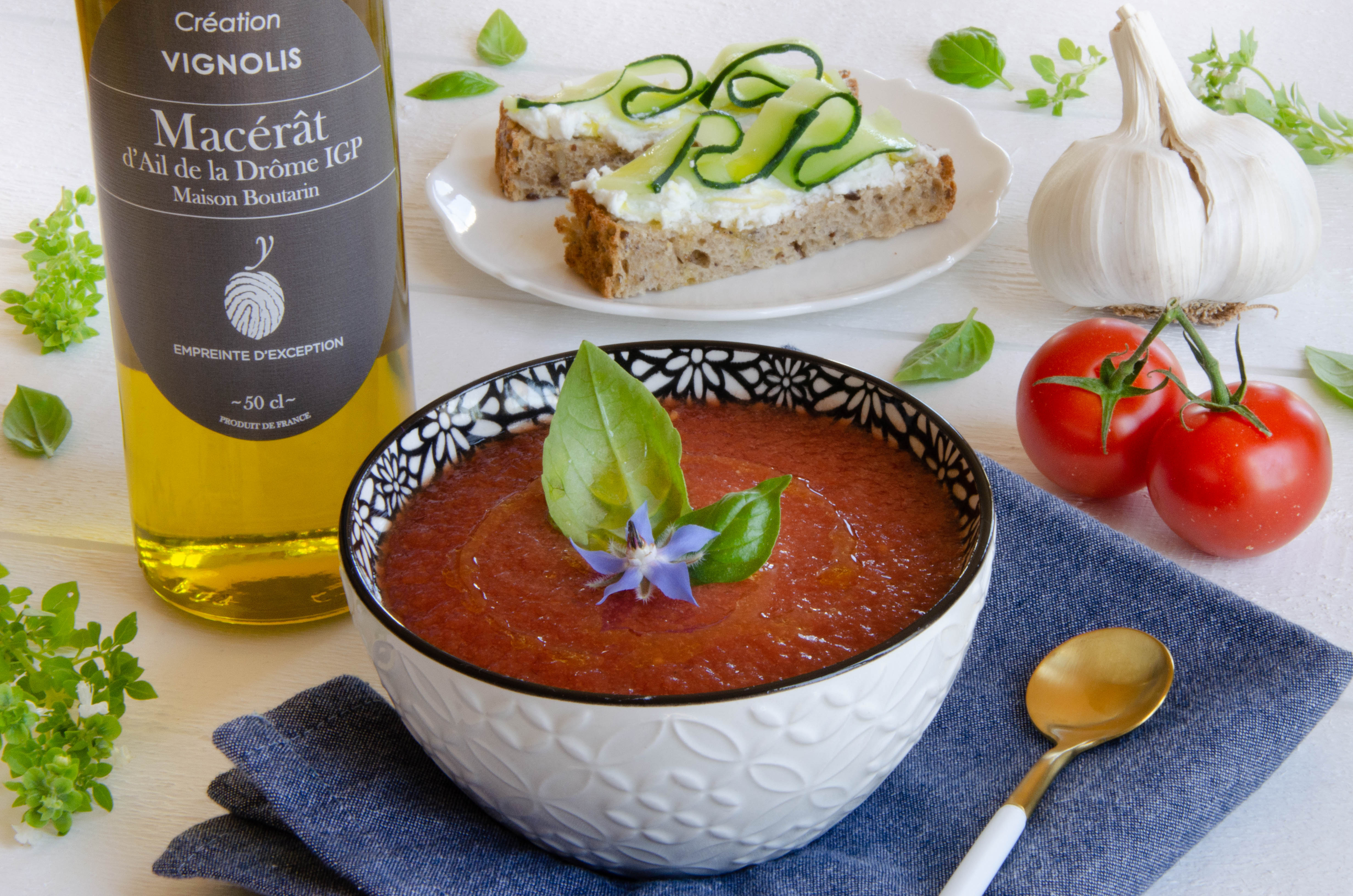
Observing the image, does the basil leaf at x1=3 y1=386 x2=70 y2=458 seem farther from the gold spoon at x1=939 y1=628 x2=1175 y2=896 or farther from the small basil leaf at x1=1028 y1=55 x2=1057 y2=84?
the small basil leaf at x1=1028 y1=55 x2=1057 y2=84

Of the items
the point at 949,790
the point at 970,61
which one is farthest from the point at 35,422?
the point at 970,61

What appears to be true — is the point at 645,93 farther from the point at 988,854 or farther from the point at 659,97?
the point at 988,854

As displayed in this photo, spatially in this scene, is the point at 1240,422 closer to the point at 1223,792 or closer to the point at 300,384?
the point at 1223,792

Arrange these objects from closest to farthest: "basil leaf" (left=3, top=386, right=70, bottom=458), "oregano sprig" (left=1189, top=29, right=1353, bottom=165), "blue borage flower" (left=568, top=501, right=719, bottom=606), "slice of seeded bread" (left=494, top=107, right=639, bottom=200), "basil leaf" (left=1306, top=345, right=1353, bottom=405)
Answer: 1. "blue borage flower" (left=568, top=501, right=719, bottom=606)
2. "basil leaf" (left=3, top=386, right=70, bottom=458)
3. "basil leaf" (left=1306, top=345, right=1353, bottom=405)
4. "slice of seeded bread" (left=494, top=107, right=639, bottom=200)
5. "oregano sprig" (left=1189, top=29, right=1353, bottom=165)

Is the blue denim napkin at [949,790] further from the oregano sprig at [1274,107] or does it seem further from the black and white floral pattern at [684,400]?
the oregano sprig at [1274,107]

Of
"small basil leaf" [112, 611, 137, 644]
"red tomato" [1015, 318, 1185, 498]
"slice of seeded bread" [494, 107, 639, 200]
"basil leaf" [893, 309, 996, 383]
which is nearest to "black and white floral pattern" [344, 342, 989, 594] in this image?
"small basil leaf" [112, 611, 137, 644]
